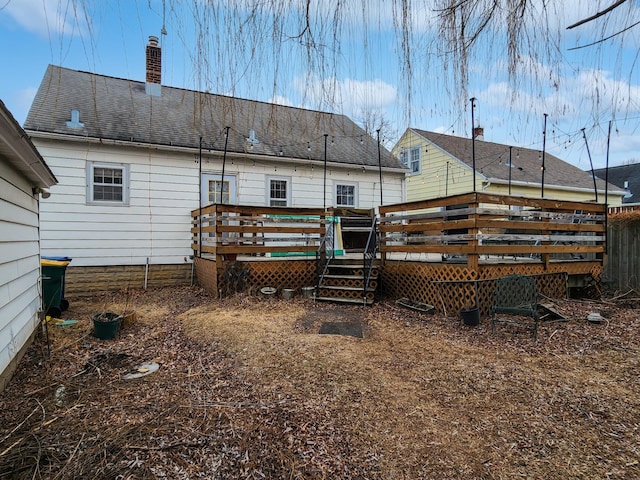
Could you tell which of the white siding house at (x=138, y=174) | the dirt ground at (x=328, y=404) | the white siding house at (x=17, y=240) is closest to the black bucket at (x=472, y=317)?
the dirt ground at (x=328, y=404)

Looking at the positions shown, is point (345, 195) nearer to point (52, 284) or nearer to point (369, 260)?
point (369, 260)

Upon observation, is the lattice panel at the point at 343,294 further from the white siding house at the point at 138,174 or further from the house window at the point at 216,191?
the house window at the point at 216,191

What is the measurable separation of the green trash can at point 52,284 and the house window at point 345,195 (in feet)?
22.6

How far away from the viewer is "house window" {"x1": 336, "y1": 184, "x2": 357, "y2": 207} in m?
10.8

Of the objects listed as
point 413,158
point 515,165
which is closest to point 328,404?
point 413,158

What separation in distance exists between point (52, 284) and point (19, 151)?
11.4ft

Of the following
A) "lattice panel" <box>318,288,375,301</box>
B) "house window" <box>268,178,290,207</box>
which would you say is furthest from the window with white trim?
"lattice panel" <box>318,288,375,301</box>

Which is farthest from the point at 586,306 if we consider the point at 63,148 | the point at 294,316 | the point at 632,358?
the point at 63,148

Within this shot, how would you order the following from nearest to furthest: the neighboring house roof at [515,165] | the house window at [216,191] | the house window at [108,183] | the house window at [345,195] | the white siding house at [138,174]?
the white siding house at [138,174], the house window at [108,183], the house window at [216,191], the house window at [345,195], the neighboring house roof at [515,165]

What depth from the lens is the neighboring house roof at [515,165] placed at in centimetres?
1386

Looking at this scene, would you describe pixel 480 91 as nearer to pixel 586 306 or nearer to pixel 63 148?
pixel 586 306

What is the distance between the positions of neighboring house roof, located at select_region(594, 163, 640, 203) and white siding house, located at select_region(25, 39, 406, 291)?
18.2 m

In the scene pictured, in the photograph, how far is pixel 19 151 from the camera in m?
3.43

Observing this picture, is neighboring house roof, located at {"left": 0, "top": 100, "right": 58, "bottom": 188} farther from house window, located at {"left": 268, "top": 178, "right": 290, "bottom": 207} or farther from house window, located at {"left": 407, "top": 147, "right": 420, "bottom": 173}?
house window, located at {"left": 407, "top": 147, "right": 420, "bottom": 173}
